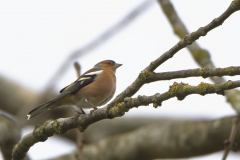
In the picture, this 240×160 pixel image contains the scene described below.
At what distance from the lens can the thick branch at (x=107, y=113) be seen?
342cm

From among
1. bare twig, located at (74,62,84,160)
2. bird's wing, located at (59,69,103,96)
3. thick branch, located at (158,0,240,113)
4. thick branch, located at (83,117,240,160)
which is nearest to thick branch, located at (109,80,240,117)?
bare twig, located at (74,62,84,160)

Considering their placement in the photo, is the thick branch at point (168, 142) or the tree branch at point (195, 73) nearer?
the tree branch at point (195, 73)

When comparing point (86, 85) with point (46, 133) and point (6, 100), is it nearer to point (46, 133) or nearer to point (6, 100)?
point (46, 133)

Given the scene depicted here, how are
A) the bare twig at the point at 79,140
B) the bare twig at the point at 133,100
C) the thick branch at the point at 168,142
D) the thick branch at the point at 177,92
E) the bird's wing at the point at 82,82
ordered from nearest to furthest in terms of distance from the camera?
the thick branch at the point at 177,92, the bare twig at the point at 133,100, the bare twig at the point at 79,140, the bird's wing at the point at 82,82, the thick branch at the point at 168,142

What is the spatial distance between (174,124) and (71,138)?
3049mm

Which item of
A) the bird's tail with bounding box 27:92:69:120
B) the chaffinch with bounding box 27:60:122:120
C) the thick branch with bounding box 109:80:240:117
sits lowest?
the thick branch with bounding box 109:80:240:117

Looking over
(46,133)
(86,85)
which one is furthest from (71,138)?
(46,133)

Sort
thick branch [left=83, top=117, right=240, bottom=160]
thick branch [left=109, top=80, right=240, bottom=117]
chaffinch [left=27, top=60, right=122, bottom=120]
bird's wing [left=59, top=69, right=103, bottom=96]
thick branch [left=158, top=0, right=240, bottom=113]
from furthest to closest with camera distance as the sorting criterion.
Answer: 1. thick branch [left=83, top=117, right=240, bottom=160]
2. bird's wing [left=59, top=69, right=103, bottom=96]
3. chaffinch [left=27, top=60, right=122, bottom=120]
4. thick branch [left=158, top=0, right=240, bottom=113]
5. thick branch [left=109, top=80, right=240, bottom=117]

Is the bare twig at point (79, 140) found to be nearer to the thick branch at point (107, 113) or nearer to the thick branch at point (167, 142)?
the thick branch at point (107, 113)

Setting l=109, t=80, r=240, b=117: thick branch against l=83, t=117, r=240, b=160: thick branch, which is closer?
l=109, t=80, r=240, b=117: thick branch

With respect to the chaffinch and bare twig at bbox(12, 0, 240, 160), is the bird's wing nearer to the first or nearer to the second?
the chaffinch

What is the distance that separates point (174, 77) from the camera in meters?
3.68

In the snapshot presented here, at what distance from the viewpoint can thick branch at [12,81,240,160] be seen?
342 centimetres

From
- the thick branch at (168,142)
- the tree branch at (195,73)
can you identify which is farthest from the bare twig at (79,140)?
the thick branch at (168,142)
